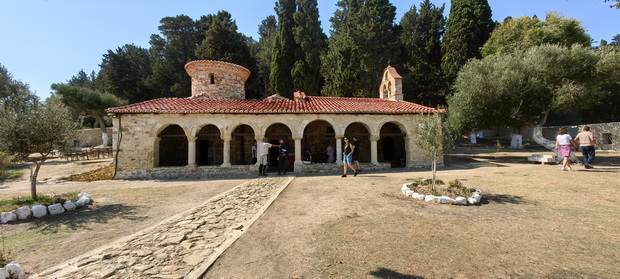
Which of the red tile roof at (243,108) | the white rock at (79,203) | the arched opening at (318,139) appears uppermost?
the red tile roof at (243,108)

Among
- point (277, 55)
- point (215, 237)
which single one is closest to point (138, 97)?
point (277, 55)

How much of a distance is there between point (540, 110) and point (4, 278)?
2087 centimetres

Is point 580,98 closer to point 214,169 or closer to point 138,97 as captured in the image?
point 214,169

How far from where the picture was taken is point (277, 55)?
26.0 meters

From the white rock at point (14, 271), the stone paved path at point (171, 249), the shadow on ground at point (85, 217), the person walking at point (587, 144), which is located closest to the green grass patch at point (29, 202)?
the shadow on ground at point (85, 217)

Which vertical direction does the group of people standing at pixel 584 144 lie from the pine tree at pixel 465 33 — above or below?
below

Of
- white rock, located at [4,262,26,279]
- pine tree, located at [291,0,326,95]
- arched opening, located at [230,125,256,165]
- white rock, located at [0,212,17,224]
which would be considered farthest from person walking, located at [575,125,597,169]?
pine tree, located at [291,0,326,95]

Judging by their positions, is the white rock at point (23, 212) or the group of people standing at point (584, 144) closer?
the white rock at point (23, 212)

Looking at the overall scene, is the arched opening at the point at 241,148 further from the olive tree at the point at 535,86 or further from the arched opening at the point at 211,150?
the olive tree at the point at 535,86

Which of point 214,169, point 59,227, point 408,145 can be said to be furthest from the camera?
point 408,145

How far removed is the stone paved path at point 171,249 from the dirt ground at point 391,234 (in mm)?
297

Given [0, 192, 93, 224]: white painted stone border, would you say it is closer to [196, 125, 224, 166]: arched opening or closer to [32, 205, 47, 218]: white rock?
[32, 205, 47, 218]: white rock

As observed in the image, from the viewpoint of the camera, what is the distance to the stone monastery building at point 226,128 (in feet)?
36.7

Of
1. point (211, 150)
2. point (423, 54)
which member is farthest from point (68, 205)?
point (423, 54)
